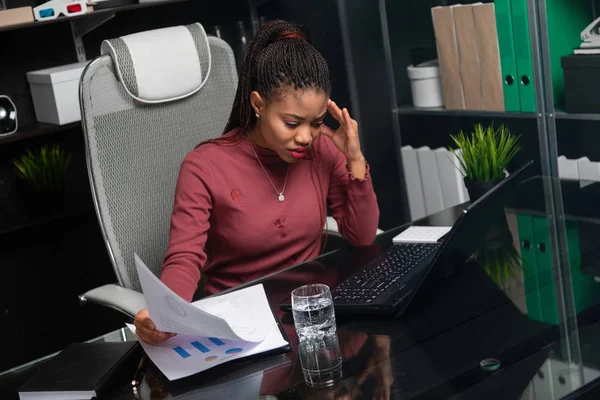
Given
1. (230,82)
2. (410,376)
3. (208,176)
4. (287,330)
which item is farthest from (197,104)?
(410,376)

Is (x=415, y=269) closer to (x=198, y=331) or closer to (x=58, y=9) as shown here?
(x=198, y=331)

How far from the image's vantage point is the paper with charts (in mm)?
1155

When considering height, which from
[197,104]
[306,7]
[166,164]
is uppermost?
[306,7]

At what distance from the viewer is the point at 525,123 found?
2766mm

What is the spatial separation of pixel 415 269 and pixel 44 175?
174cm

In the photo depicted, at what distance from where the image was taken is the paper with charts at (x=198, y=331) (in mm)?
1155

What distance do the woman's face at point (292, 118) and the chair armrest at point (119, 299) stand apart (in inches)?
17.3

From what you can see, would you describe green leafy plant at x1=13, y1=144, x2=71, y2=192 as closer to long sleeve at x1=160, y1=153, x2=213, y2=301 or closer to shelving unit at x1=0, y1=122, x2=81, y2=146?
shelving unit at x1=0, y1=122, x2=81, y2=146

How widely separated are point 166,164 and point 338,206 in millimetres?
453

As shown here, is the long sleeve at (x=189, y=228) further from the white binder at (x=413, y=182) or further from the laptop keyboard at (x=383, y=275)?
the white binder at (x=413, y=182)

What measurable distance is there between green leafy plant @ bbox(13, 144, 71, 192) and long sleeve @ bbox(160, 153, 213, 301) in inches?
48.7

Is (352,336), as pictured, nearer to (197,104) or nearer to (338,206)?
(338,206)

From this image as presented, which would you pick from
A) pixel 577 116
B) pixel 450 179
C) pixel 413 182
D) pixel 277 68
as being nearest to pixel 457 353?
pixel 277 68

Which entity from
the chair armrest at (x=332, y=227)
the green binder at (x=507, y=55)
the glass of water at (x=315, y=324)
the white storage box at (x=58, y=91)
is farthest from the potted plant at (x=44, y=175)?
the glass of water at (x=315, y=324)
